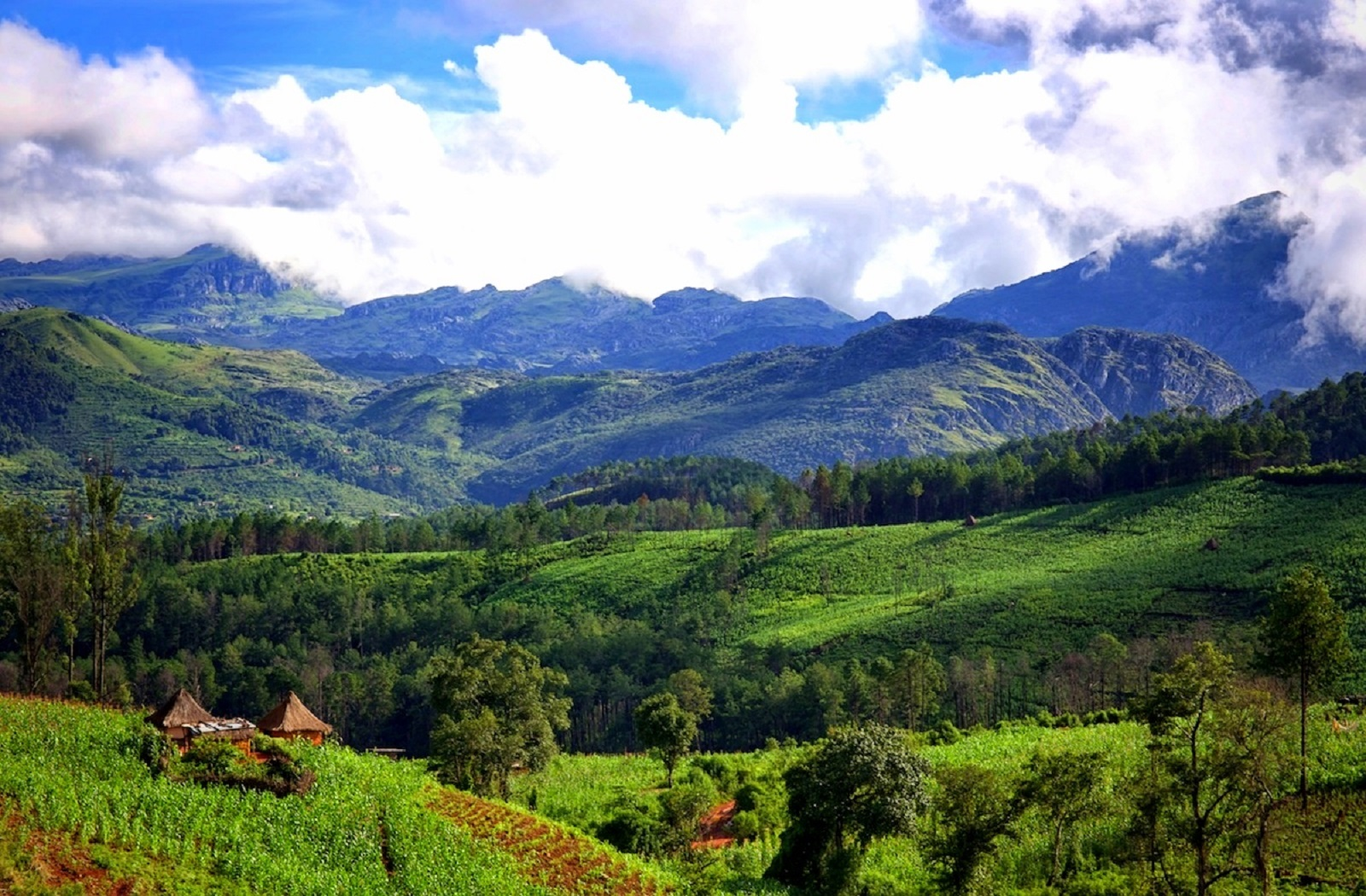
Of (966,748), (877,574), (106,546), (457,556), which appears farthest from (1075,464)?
(106,546)

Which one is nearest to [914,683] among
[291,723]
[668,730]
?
[668,730]

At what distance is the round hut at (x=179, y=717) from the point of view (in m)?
51.4

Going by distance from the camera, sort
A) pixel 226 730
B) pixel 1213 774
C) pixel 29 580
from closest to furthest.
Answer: pixel 1213 774 → pixel 226 730 → pixel 29 580

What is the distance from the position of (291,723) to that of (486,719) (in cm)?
1133

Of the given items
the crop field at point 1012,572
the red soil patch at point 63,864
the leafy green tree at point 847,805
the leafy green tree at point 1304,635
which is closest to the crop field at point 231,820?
the red soil patch at point 63,864

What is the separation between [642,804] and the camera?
193 ft

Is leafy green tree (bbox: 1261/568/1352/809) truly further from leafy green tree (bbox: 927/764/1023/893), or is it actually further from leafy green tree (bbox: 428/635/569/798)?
leafy green tree (bbox: 428/635/569/798)

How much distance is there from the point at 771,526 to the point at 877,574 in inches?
1455

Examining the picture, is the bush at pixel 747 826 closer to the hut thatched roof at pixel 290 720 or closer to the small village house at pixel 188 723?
the hut thatched roof at pixel 290 720

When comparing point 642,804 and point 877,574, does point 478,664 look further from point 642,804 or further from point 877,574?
point 877,574

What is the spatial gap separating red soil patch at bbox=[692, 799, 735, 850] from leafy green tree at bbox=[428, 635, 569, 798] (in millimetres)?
10743

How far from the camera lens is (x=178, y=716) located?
52.4 m

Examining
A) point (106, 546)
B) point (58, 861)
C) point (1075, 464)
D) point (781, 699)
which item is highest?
point (1075, 464)

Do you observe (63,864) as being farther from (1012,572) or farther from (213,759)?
(1012,572)
